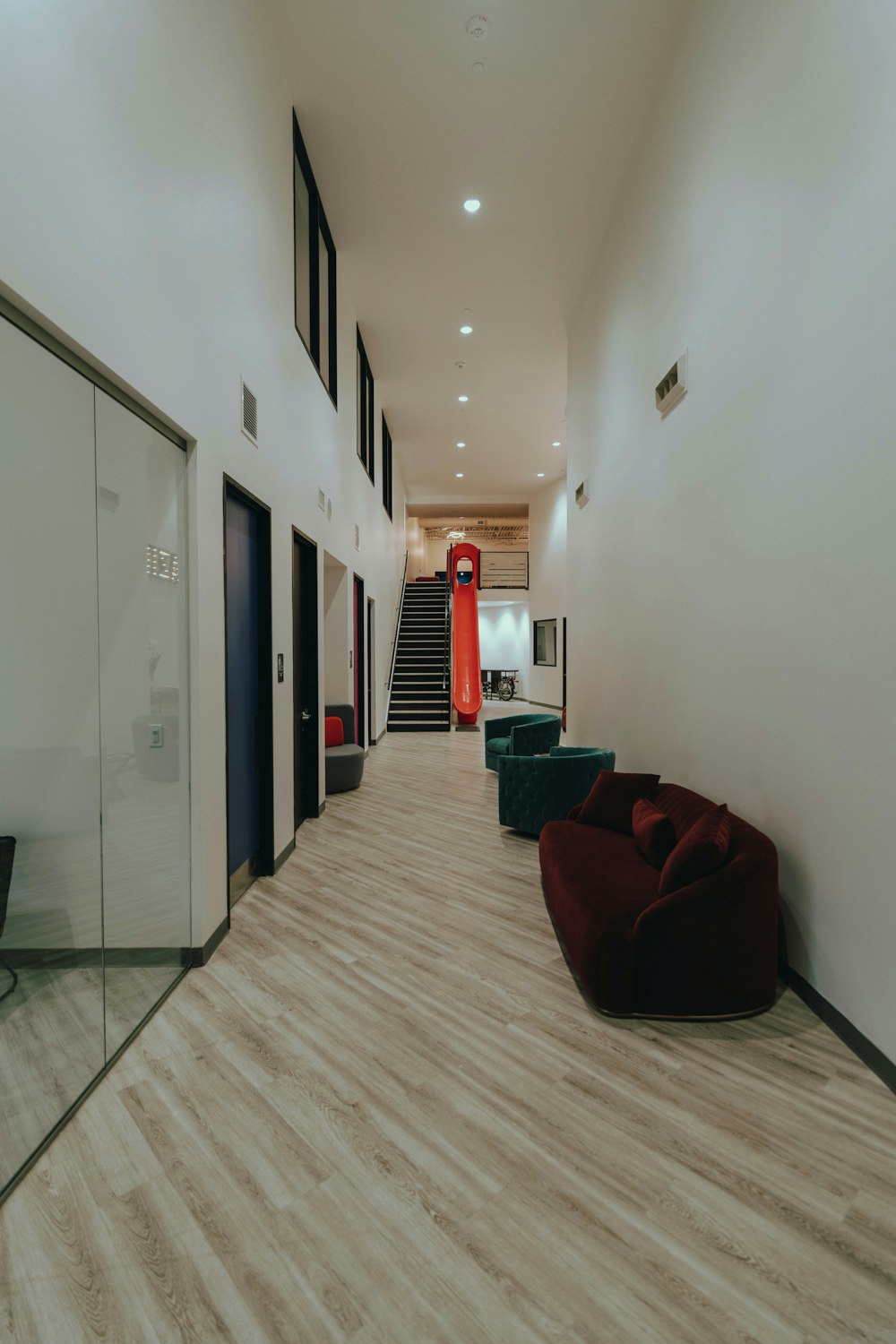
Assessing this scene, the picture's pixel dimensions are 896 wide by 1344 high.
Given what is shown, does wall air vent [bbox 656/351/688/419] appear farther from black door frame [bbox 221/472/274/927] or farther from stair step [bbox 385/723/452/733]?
stair step [bbox 385/723/452/733]

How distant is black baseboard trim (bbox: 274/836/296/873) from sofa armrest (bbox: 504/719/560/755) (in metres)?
2.39

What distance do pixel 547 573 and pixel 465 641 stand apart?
328 cm

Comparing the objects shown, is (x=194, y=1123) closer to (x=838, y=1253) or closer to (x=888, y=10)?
(x=838, y=1253)

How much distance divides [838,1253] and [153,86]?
4304mm

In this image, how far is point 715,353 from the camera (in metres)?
3.51

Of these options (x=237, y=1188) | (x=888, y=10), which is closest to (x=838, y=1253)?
(x=237, y=1188)

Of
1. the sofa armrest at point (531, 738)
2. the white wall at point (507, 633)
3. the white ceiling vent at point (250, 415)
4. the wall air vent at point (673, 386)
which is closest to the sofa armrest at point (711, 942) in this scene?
the wall air vent at point (673, 386)

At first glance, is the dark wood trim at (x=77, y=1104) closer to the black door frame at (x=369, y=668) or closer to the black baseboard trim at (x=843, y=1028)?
the black baseboard trim at (x=843, y=1028)

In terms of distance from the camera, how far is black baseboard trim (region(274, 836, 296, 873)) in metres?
4.25

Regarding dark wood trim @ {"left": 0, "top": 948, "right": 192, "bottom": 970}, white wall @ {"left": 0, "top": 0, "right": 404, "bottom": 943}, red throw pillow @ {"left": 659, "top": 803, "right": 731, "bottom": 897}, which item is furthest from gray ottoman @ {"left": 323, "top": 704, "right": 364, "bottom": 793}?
red throw pillow @ {"left": 659, "top": 803, "right": 731, "bottom": 897}

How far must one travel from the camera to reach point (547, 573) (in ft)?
50.2

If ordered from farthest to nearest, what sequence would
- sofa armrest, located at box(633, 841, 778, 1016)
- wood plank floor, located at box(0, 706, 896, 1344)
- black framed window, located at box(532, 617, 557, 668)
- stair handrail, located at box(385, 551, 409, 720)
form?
black framed window, located at box(532, 617, 557, 668) < stair handrail, located at box(385, 551, 409, 720) < sofa armrest, located at box(633, 841, 778, 1016) < wood plank floor, located at box(0, 706, 896, 1344)

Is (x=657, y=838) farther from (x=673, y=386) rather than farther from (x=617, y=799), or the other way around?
(x=673, y=386)

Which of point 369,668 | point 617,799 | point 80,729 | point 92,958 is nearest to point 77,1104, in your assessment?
point 92,958
